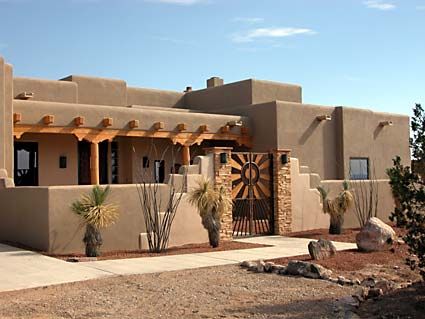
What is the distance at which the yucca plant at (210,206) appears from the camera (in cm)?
1427

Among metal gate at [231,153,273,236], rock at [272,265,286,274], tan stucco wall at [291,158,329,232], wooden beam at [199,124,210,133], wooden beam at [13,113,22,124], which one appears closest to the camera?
rock at [272,265,286,274]

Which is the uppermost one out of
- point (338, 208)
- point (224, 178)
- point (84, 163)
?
point (84, 163)

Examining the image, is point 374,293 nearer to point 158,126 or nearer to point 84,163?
point 158,126

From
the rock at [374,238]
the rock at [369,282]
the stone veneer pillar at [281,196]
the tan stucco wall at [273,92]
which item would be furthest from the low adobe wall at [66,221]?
the tan stucco wall at [273,92]

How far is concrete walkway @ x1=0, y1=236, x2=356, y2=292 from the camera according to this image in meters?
10.1

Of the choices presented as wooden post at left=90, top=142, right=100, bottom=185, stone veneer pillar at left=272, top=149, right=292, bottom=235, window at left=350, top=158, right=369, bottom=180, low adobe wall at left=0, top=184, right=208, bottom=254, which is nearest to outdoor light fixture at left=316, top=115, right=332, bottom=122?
window at left=350, top=158, right=369, bottom=180

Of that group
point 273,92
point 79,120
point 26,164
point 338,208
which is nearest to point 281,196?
point 338,208

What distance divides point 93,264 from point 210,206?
3670mm

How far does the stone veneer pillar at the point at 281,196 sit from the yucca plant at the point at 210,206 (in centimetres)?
375

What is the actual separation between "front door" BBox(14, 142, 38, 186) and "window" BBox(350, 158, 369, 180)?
47.3 ft

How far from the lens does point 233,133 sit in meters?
24.3

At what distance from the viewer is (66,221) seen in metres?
13.6

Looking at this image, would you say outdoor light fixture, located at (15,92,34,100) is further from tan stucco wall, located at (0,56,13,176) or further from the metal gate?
the metal gate

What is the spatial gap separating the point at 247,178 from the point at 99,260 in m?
6.35
